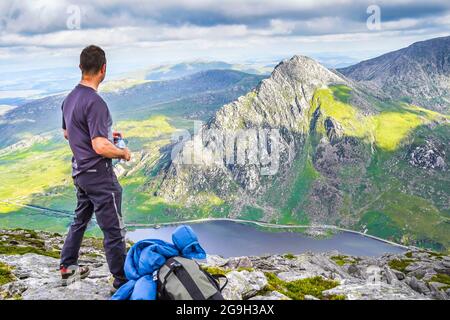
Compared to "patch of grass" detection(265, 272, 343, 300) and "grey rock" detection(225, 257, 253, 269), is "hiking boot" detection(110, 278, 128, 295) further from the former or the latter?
"grey rock" detection(225, 257, 253, 269)

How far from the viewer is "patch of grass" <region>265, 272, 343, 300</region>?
1568cm

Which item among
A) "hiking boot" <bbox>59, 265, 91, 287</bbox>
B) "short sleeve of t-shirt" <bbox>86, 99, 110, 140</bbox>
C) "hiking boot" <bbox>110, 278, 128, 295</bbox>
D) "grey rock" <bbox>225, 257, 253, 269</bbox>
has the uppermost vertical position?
"short sleeve of t-shirt" <bbox>86, 99, 110, 140</bbox>

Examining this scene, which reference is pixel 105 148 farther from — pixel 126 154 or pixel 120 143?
pixel 120 143

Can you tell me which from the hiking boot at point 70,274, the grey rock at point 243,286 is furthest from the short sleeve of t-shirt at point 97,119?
the grey rock at point 243,286

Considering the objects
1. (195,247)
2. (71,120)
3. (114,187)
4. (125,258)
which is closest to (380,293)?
(195,247)

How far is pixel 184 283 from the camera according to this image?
1056cm

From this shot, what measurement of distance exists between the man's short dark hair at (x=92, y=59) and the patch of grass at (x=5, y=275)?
10370 mm

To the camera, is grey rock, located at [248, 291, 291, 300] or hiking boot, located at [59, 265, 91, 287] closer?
grey rock, located at [248, 291, 291, 300]

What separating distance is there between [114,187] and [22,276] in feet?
29.0

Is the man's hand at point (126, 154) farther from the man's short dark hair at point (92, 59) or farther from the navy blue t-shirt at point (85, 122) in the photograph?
the man's short dark hair at point (92, 59)

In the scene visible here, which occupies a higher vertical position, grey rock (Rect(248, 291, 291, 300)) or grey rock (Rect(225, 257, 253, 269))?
grey rock (Rect(248, 291, 291, 300))

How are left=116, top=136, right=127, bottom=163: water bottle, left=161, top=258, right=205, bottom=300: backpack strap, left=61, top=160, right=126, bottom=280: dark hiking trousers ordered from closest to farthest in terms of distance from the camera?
left=161, top=258, right=205, bottom=300: backpack strap
left=61, top=160, right=126, bottom=280: dark hiking trousers
left=116, top=136, right=127, bottom=163: water bottle

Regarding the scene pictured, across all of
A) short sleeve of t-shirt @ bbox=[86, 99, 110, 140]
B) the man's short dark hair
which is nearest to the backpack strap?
short sleeve of t-shirt @ bbox=[86, 99, 110, 140]

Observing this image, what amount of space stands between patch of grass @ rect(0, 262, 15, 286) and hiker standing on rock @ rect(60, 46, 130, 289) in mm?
A: 6571
